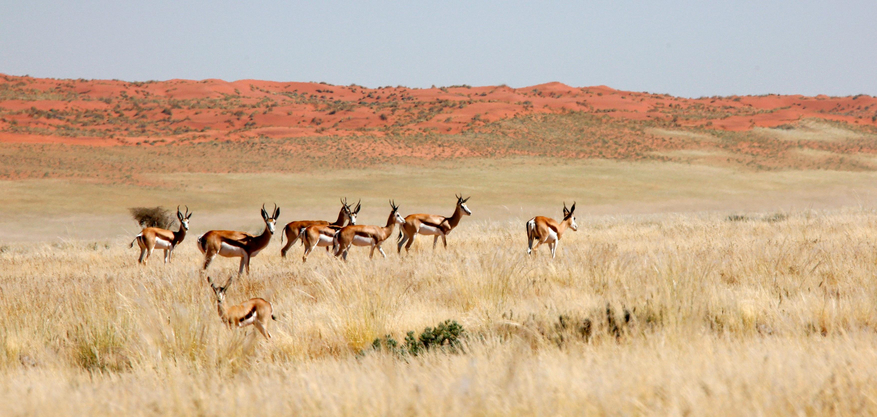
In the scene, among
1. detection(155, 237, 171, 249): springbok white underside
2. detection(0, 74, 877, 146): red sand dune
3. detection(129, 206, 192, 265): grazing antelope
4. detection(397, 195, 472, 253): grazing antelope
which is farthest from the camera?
detection(0, 74, 877, 146): red sand dune

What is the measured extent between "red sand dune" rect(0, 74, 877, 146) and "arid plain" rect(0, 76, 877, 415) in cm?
1811

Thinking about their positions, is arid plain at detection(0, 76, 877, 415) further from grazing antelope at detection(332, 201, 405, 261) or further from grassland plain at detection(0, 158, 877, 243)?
grazing antelope at detection(332, 201, 405, 261)

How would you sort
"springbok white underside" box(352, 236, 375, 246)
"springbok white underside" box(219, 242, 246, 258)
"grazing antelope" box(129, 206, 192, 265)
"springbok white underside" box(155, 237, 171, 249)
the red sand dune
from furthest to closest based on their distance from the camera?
1. the red sand dune
2. "springbok white underside" box(155, 237, 171, 249)
3. "grazing antelope" box(129, 206, 192, 265)
4. "springbok white underside" box(352, 236, 375, 246)
5. "springbok white underside" box(219, 242, 246, 258)

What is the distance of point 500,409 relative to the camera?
12.9ft

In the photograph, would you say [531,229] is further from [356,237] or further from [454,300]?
[454,300]

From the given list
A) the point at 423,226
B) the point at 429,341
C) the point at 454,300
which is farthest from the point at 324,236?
the point at 429,341

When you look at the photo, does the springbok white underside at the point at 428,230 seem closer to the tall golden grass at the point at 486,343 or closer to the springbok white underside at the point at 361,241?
the springbok white underside at the point at 361,241

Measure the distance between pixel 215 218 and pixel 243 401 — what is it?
102 feet

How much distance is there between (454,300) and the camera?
859 cm

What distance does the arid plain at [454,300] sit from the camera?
14.0 feet

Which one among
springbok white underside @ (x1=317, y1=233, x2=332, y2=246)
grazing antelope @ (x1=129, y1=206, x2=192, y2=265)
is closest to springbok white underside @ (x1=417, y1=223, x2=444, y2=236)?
springbok white underside @ (x1=317, y1=233, x2=332, y2=246)

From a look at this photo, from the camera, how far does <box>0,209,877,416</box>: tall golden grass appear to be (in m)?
4.11

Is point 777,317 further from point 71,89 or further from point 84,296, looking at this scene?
point 71,89

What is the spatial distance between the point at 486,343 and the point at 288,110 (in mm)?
84095
